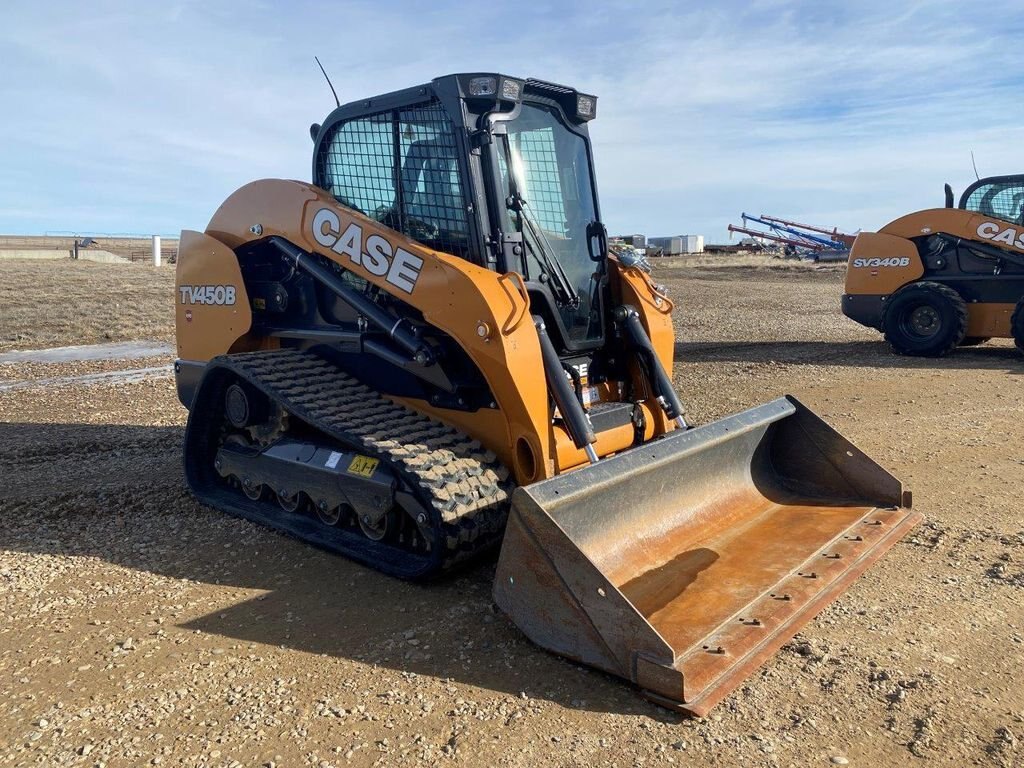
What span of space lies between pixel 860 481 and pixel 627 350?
152 centimetres

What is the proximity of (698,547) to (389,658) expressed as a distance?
1644mm

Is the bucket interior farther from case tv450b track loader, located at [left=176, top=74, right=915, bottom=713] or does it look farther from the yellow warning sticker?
the yellow warning sticker

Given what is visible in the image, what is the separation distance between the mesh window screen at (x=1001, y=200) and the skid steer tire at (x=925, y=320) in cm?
121

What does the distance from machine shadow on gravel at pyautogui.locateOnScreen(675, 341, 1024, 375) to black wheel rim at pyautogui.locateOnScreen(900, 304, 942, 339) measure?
0.35 meters

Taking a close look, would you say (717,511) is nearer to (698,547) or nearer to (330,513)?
(698,547)

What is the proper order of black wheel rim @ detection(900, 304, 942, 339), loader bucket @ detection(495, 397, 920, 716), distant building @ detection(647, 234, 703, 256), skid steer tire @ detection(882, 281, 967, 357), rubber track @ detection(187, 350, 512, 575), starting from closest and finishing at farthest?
1. loader bucket @ detection(495, 397, 920, 716)
2. rubber track @ detection(187, 350, 512, 575)
3. skid steer tire @ detection(882, 281, 967, 357)
4. black wheel rim @ detection(900, 304, 942, 339)
5. distant building @ detection(647, 234, 703, 256)

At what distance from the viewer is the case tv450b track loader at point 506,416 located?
357 centimetres

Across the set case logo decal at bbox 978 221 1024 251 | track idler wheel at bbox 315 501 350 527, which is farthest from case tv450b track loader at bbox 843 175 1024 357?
track idler wheel at bbox 315 501 350 527

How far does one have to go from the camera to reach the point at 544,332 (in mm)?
4457

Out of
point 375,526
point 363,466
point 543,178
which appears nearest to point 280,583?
point 375,526

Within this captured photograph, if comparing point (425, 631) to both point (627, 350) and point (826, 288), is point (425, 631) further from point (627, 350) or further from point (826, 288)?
point (826, 288)

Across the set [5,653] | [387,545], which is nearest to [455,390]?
[387,545]

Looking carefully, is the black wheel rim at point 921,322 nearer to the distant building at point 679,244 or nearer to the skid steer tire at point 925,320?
the skid steer tire at point 925,320

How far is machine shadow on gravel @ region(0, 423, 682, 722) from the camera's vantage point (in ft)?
11.2
